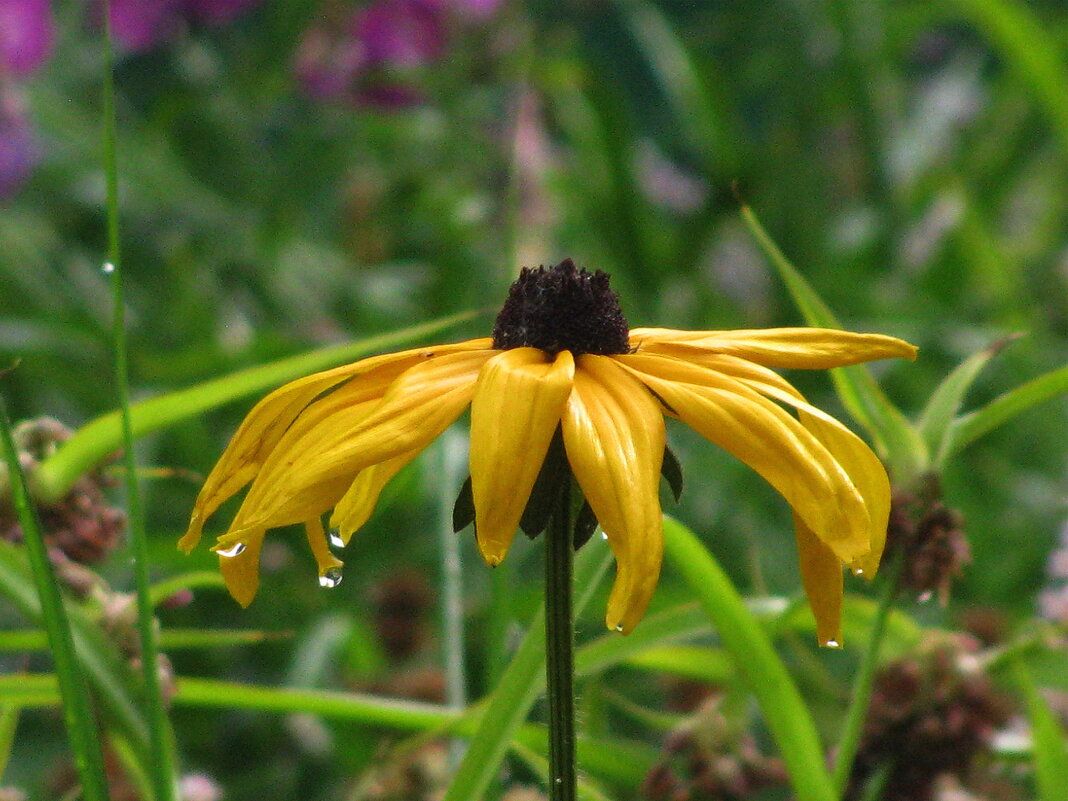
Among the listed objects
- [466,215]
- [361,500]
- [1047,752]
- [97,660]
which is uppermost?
[466,215]

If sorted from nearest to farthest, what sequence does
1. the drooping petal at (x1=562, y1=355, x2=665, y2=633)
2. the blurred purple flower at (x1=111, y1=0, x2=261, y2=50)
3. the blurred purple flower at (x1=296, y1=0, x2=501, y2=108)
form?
the drooping petal at (x1=562, y1=355, x2=665, y2=633), the blurred purple flower at (x1=111, y1=0, x2=261, y2=50), the blurred purple flower at (x1=296, y1=0, x2=501, y2=108)

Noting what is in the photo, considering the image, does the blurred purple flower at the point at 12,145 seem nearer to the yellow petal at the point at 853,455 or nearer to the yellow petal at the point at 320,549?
the yellow petal at the point at 320,549

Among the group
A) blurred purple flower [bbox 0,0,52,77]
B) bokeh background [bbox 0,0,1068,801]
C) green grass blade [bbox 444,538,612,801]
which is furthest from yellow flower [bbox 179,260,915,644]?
blurred purple flower [bbox 0,0,52,77]

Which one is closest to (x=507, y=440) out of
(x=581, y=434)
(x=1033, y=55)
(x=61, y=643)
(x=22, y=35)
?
(x=581, y=434)

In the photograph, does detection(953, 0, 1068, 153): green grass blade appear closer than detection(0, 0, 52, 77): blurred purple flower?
Yes

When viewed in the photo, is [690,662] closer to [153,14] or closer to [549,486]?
[549,486]

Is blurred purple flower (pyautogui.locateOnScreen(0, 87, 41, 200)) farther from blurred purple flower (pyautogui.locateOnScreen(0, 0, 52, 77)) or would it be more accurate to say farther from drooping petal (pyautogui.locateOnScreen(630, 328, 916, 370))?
drooping petal (pyautogui.locateOnScreen(630, 328, 916, 370))

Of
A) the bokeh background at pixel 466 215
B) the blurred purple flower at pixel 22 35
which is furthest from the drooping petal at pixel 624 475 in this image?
the blurred purple flower at pixel 22 35
